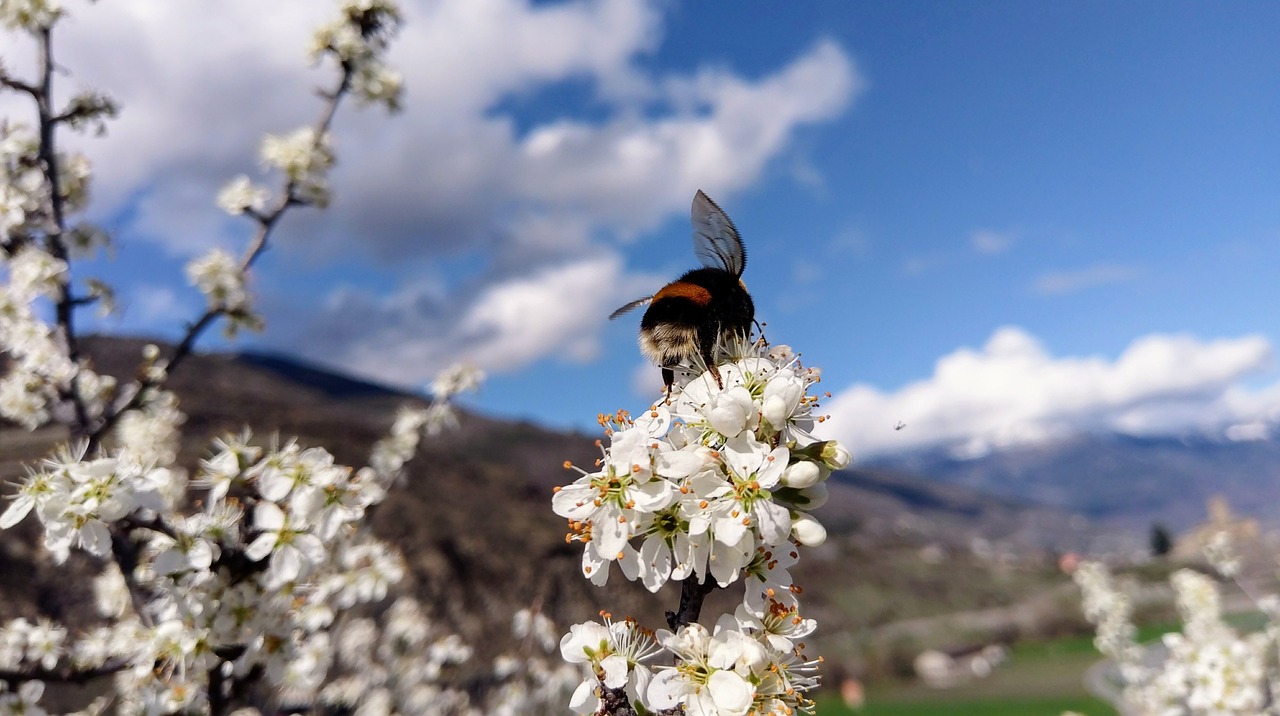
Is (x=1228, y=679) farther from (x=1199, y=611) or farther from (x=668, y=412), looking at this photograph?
(x=668, y=412)

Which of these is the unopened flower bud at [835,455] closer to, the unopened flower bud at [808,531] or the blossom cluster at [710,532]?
the blossom cluster at [710,532]

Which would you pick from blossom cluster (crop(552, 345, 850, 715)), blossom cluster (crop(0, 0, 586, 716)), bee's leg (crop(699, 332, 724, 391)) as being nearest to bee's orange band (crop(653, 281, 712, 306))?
bee's leg (crop(699, 332, 724, 391))


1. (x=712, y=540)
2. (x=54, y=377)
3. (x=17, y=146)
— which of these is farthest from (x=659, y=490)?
(x=17, y=146)

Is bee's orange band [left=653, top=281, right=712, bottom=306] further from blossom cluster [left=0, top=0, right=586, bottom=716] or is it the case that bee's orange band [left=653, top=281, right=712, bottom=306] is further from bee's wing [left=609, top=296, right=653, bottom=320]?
blossom cluster [left=0, top=0, right=586, bottom=716]

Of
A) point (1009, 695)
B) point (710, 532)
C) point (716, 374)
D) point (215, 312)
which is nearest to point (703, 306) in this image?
point (716, 374)

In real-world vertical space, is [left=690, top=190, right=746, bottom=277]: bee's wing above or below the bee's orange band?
above

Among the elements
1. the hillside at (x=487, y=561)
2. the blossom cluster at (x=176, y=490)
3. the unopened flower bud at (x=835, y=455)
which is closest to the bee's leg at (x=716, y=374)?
the unopened flower bud at (x=835, y=455)

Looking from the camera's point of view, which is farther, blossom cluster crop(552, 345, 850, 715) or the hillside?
the hillside
